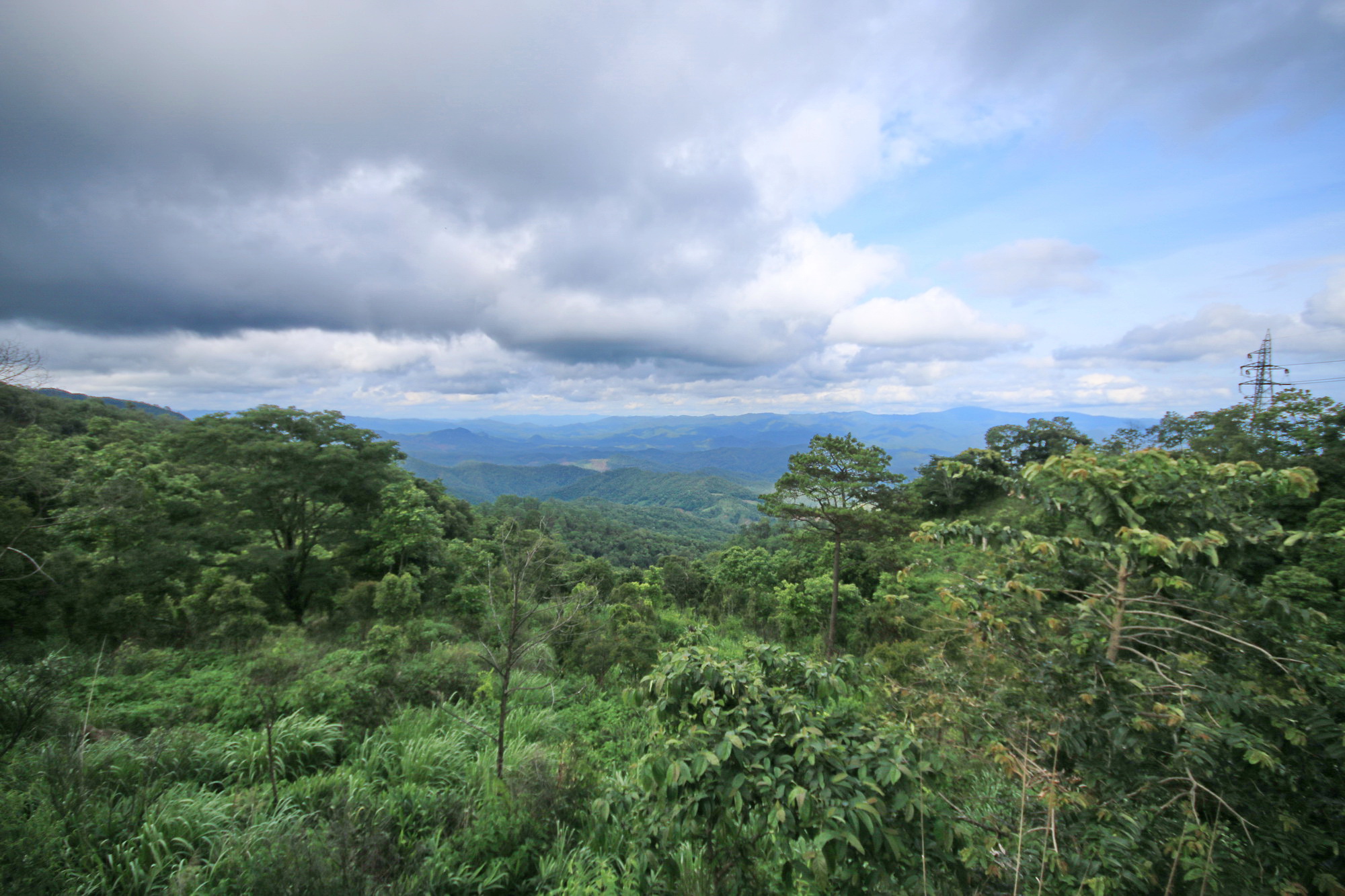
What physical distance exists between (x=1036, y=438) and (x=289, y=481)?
47165mm

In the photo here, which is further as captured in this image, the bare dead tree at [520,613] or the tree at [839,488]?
the tree at [839,488]

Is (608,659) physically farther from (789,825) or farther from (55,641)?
(55,641)

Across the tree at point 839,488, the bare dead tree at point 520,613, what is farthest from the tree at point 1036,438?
the bare dead tree at point 520,613

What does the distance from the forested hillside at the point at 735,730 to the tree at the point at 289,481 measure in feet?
10.1

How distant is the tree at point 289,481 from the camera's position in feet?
43.3

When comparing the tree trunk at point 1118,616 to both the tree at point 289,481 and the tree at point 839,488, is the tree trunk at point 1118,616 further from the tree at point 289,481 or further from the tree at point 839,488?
the tree at point 289,481

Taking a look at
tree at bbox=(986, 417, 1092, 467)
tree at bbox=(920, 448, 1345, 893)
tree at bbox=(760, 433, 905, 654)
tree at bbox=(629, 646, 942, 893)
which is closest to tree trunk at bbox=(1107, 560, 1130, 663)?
tree at bbox=(920, 448, 1345, 893)

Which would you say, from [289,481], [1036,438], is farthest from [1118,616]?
[1036,438]

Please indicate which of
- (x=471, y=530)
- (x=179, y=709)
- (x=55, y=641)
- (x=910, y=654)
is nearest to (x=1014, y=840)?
(x=910, y=654)

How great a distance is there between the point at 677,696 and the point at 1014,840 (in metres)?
2.26

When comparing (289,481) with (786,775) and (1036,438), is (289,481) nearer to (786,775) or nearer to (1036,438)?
(786,775)

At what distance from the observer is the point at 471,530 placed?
3148cm

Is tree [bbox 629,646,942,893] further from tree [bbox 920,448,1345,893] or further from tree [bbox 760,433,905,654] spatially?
tree [bbox 760,433,905,654]

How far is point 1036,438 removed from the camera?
122 feet
